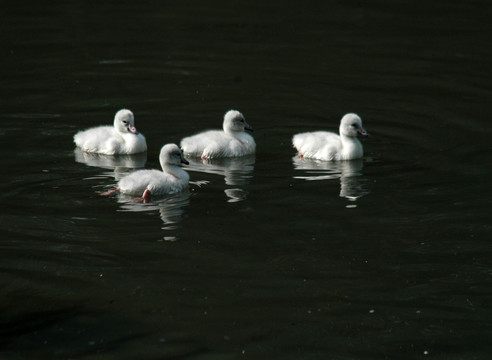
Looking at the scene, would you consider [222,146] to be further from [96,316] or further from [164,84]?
[96,316]

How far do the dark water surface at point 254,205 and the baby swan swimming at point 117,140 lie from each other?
20 cm

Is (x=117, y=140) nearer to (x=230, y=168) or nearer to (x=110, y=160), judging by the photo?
(x=110, y=160)

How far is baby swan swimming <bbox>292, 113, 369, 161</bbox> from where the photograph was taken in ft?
35.3

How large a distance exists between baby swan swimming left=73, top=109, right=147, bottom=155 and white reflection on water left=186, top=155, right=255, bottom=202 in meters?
0.65

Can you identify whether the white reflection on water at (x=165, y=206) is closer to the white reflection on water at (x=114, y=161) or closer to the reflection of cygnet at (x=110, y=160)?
the white reflection on water at (x=114, y=161)

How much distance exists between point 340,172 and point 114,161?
8.41 ft

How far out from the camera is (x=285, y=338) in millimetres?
6555

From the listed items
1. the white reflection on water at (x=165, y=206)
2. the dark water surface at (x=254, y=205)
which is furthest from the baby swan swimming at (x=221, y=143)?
the white reflection on water at (x=165, y=206)

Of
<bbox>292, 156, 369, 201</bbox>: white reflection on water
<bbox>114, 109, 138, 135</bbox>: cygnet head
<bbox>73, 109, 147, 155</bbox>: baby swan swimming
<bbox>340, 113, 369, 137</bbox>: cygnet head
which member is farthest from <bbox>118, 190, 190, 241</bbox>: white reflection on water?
<bbox>340, 113, 369, 137</bbox>: cygnet head

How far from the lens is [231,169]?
1047 cm

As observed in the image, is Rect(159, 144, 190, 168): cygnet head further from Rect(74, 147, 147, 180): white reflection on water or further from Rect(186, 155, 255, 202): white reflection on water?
Rect(74, 147, 147, 180): white reflection on water

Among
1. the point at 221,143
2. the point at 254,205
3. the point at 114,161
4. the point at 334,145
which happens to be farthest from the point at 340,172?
the point at 114,161

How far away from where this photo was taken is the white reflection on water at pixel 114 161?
1051cm

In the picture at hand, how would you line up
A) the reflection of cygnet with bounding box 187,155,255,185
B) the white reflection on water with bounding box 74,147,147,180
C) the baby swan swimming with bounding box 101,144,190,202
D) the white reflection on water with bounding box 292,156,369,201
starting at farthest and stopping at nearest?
the white reflection on water with bounding box 74,147,147,180, the reflection of cygnet with bounding box 187,155,255,185, the white reflection on water with bounding box 292,156,369,201, the baby swan swimming with bounding box 101,144,190,202
